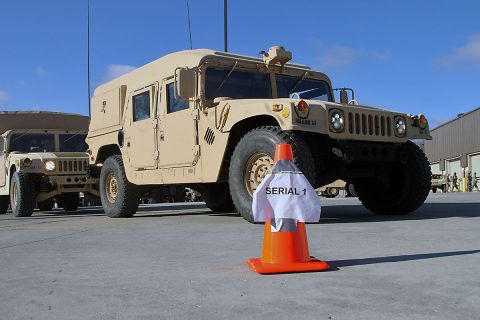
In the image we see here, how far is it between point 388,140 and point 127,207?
458 centimetres

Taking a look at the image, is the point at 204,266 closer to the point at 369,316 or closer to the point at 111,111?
the point at 369,316

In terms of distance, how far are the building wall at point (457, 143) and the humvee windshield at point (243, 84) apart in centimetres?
3998

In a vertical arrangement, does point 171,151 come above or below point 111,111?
below

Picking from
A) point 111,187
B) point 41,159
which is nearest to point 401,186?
point 111,187

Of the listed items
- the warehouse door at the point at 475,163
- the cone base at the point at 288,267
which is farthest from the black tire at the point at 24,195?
the warehouse door at the point at 475,163

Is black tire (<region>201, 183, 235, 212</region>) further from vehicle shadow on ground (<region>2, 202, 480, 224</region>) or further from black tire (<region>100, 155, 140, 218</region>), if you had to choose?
black tire (<region>100, 155, 140, 218</region>)

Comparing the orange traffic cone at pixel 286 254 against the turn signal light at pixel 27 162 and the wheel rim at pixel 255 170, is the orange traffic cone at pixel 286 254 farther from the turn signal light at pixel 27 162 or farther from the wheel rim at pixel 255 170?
the turn signal light at pixel 27 162

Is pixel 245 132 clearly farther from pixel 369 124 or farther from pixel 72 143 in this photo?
pixel 72 143

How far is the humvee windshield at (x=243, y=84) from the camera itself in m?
7.30

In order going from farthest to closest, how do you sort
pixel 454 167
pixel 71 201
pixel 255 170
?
pixel 454 167 < pixel 71 201 < pixel 255 170

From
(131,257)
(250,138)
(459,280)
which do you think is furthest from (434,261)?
(250,138)

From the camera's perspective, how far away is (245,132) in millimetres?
6898

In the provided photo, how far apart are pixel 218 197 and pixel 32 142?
17.6 feet

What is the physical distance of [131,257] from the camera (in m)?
4.18
